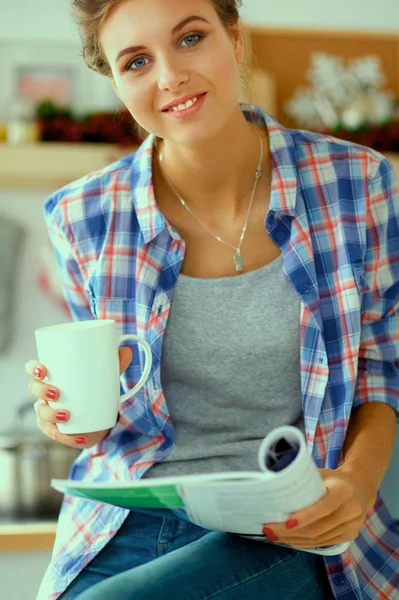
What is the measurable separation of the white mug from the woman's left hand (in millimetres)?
242

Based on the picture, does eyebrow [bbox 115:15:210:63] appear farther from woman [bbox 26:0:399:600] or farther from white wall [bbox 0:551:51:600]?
white wall [bbox 0:551:51:600]

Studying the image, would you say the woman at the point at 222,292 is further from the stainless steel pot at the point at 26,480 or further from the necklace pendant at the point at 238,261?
the stainless steel pot at the point at 26,480

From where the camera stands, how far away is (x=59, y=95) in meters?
2.91

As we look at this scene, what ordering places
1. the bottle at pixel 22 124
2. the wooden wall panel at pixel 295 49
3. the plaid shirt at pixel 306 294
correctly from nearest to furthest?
the plaid shirt at pixel 306 294 → the bottle at pixel 22 124 → the wooden wall panel at pixel 295 49

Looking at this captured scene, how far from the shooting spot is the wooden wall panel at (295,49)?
9.75 ft

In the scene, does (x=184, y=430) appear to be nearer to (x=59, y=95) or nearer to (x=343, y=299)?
(x=343, y=299)

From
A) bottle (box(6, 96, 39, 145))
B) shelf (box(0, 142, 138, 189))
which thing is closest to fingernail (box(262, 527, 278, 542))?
shelf (box(0, 142, 138, 189))

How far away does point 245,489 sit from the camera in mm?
786

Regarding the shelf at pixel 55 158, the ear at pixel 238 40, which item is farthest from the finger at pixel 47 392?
the shelf at pixel 55 158

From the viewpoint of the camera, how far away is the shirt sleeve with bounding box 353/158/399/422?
1.20m

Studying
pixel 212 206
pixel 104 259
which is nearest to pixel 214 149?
pixel 212 206

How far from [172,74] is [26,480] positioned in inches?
64.2

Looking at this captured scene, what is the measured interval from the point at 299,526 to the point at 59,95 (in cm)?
235

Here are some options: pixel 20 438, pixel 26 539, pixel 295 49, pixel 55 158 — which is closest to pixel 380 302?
pixel 26 539
